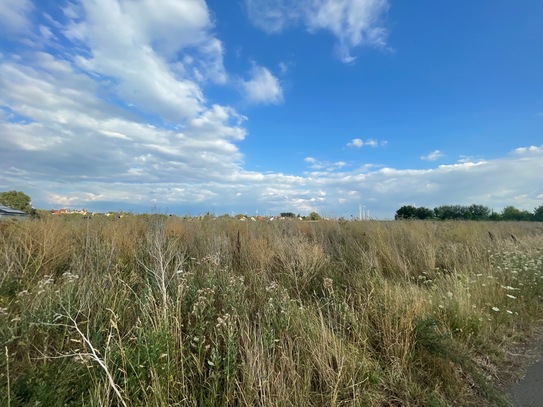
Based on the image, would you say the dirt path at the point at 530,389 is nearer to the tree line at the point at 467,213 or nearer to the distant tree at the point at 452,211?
the tree line at the point at 467,213

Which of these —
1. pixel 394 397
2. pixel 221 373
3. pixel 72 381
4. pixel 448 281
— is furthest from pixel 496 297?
pixel 72 381

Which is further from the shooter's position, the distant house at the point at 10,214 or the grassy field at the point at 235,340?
the distant house at the point at 10,214

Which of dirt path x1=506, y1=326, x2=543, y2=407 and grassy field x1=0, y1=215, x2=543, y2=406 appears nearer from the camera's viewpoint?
grassy field x1=0, y1=215, x2=543, y2=406

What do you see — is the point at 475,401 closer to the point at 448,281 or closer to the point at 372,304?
the point at 372,304

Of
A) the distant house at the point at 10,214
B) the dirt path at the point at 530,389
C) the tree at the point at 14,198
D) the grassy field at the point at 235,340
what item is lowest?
the dirt path at the point at 530,389

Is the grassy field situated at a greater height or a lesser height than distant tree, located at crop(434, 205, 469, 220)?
lesser

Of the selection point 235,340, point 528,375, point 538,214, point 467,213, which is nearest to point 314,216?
point 528,375

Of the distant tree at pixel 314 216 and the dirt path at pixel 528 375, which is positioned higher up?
the distant tree at pixel 314 216

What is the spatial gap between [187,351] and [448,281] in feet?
19.0

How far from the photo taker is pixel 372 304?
4371mm

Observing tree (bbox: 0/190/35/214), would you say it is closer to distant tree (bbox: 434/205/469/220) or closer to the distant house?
the distant house

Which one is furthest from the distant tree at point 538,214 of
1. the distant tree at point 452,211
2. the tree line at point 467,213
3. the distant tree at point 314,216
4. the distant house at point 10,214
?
the distant house at point 10,214

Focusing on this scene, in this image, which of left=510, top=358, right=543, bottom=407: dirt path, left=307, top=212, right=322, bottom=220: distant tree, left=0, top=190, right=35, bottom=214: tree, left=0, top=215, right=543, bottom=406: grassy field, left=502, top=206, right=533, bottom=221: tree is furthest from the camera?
left=502, top=206, right=533, bottom=221: tree

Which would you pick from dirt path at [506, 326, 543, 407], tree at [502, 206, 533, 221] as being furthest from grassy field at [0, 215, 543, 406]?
tree at [502, 206, 533, 221]
